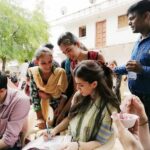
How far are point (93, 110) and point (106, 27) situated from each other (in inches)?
607

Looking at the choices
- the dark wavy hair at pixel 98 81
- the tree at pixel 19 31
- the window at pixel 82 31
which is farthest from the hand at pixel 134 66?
the window at pixel 82 31

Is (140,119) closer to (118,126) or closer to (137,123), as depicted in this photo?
(137,123)

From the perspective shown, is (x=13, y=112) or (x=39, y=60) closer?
(x=13, y=112)

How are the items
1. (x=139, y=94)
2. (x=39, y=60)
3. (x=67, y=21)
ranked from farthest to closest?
(x=67, y=21) < (x=39, y=60) < (x=139, y=94)

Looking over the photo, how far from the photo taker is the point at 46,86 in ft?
11.1

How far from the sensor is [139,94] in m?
2.97

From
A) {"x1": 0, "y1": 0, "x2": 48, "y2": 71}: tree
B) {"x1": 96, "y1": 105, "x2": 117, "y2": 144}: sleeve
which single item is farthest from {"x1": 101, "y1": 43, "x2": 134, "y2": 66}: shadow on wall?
{"x1": 96, "y1": 105, "x2": 117, "y2": 144}: sleeve

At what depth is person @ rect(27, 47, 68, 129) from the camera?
330cm

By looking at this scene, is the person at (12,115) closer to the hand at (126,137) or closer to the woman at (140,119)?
the woman at (140,119)

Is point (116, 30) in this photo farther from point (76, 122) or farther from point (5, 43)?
point (76, 122)

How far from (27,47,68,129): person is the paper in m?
0.58

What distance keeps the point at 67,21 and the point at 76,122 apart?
60.2ft

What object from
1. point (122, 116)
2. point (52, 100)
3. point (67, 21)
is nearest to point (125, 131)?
point (122, 116)

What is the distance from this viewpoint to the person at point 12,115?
301 centimetres
